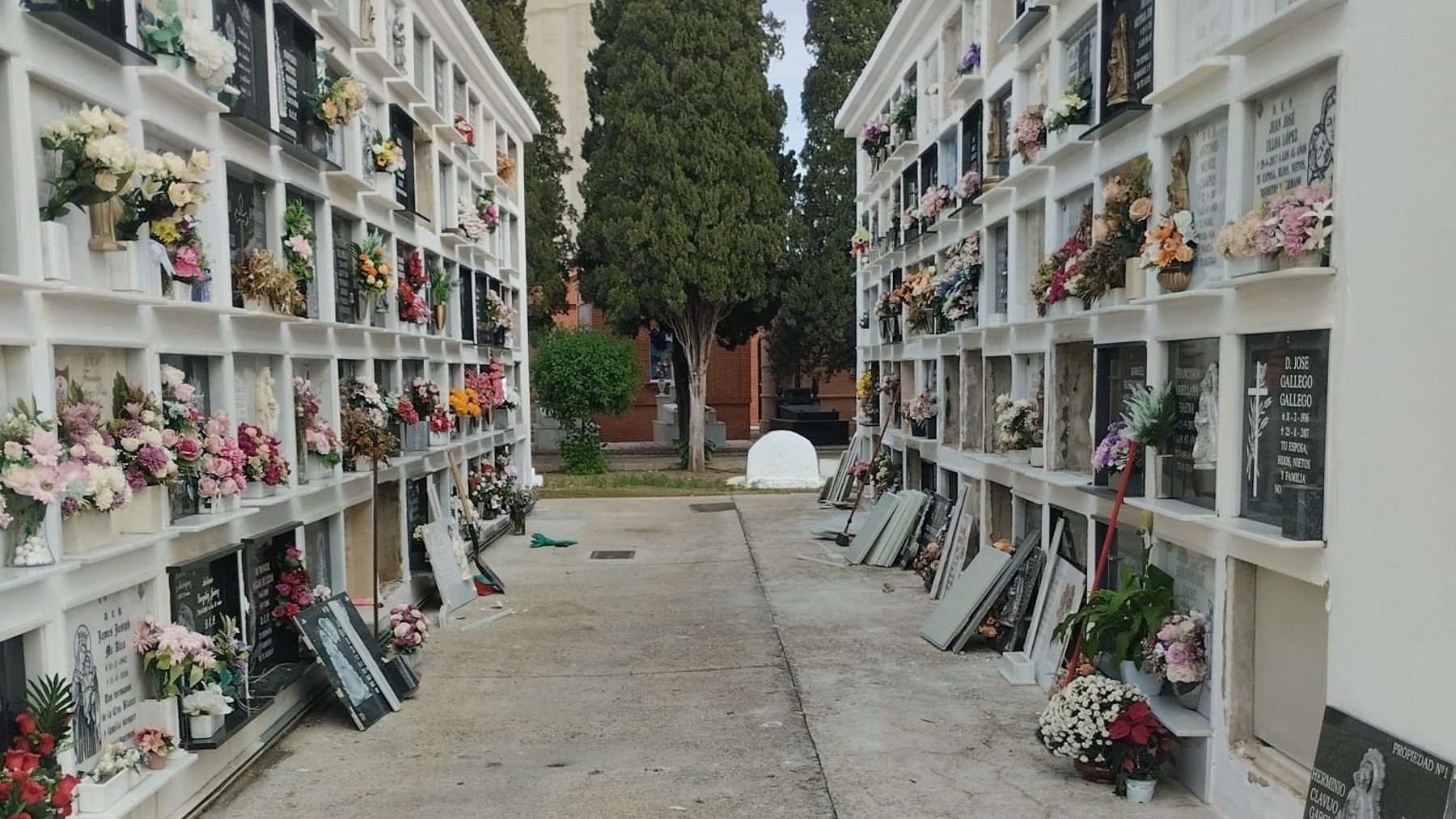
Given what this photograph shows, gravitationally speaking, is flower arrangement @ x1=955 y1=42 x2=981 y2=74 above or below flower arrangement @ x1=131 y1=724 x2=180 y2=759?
above

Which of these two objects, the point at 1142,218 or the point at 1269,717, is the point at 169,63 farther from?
the point at 1269,717

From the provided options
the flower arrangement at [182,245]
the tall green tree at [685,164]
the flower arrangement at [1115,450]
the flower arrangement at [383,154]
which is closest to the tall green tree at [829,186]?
the tall green tree at [685,164]

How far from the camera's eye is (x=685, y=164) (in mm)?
21281

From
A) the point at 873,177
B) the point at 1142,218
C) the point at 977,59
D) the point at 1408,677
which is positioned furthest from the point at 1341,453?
the point at 873,177

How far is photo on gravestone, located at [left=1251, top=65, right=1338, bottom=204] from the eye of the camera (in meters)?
4.47

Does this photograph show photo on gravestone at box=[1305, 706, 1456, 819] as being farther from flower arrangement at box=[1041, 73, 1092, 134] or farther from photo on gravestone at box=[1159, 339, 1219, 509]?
flower arrangement at box=[1041, 73, 1092, 134]

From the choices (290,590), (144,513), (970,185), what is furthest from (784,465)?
(144,513)

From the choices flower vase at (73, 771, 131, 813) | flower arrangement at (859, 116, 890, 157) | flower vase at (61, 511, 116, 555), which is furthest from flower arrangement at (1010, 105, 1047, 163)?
flower vase at (73, 771, 131, 813)

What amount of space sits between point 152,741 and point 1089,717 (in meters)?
4.61

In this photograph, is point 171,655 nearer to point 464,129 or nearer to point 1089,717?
point 1089,717

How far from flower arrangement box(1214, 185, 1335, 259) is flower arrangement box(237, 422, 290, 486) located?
17.5ft

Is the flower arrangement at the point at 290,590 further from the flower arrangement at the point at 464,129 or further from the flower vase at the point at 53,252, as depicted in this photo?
the flower arrangement at the point at 464,129

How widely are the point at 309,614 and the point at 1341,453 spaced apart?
5767mm

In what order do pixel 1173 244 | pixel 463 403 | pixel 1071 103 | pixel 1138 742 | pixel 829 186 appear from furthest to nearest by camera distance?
1. pixel 829 186
2. pixel 463 403
3. pixel 1071 103
4. pixel 1173 244
5. pixel 1138 742
